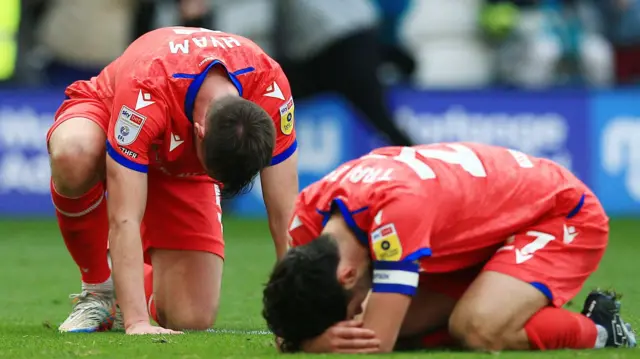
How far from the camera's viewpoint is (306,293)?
172 inches

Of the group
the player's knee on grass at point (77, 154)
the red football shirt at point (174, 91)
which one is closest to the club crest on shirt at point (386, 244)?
the red football shirt at point (174, 91)

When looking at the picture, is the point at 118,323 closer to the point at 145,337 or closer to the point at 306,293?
the point at 145,337

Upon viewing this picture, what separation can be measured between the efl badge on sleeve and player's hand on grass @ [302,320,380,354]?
1.26 metres

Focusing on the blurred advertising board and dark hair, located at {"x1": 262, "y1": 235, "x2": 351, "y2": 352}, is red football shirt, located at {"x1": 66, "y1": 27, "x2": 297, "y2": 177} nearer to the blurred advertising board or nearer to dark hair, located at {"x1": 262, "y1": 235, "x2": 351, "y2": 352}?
dark hair, located at {"x1": 262, "y1": 235, "x2": 351, "y2": 352}

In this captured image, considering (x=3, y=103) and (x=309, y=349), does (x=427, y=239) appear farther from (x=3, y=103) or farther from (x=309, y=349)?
(x=3, y=103)

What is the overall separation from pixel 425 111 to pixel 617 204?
6.68 ft

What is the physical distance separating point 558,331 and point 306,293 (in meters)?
1.04

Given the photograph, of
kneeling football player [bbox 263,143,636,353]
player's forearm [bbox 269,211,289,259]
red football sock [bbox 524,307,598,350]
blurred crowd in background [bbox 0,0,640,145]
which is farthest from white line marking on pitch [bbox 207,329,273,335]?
blurred crowd in background [bbox 0,0,640,145]

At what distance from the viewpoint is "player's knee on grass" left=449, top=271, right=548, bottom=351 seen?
479cm

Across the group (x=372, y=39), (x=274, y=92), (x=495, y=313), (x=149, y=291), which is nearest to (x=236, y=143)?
(x=274, y=92)

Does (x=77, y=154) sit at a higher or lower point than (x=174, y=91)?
lower

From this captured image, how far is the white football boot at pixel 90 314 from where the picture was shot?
577 centimetres

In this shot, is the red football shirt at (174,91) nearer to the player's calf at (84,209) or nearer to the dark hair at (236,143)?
the player's calf at (84,209)

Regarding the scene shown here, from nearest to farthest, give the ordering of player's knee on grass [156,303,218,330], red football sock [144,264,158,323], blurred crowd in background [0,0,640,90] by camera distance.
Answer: player's knee on grass [156,303,218,330] < red football sock [144,264,158,323] < blurred crowd in background [0,0,640,90]
